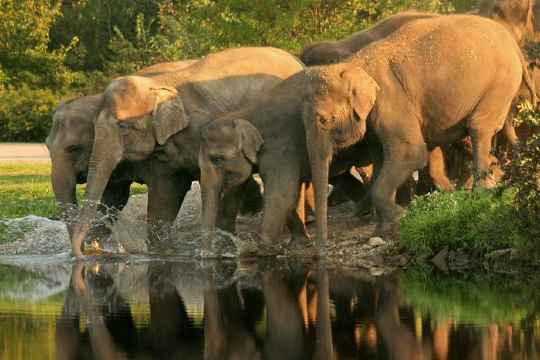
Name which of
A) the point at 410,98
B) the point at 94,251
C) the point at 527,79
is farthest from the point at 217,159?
the point at 527,79

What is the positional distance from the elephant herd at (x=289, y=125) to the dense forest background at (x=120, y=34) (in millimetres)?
13662

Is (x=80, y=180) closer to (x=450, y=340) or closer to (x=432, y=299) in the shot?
(x=432, y=299)

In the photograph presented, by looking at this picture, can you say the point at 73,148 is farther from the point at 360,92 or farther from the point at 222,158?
the point at 360,92

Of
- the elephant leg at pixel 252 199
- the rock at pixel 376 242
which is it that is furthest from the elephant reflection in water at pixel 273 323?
the elephant leg at pixel 252 199

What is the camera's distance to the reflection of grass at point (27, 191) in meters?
21.7

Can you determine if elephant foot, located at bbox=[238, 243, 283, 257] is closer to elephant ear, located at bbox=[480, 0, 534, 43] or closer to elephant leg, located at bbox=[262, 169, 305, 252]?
elephant leg, located at bbox=[262, 169, 305, 252]

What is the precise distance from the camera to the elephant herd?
1723 cm

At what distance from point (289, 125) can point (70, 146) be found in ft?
8.51

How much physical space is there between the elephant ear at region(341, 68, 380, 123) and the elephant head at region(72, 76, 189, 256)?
6.98 feet

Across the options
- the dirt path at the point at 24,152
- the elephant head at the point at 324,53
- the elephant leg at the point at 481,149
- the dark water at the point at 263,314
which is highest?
the elephant head at the point at 324,53

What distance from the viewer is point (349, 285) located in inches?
547

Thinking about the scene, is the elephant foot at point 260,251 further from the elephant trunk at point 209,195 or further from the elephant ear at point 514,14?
the elephant ear at point 514,14

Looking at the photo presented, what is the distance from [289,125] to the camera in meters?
17.5

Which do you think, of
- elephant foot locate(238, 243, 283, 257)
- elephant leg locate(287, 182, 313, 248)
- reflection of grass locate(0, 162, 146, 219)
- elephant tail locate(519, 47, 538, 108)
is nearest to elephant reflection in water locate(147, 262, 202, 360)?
elephant foot locate(238, 243, 283, 257)
